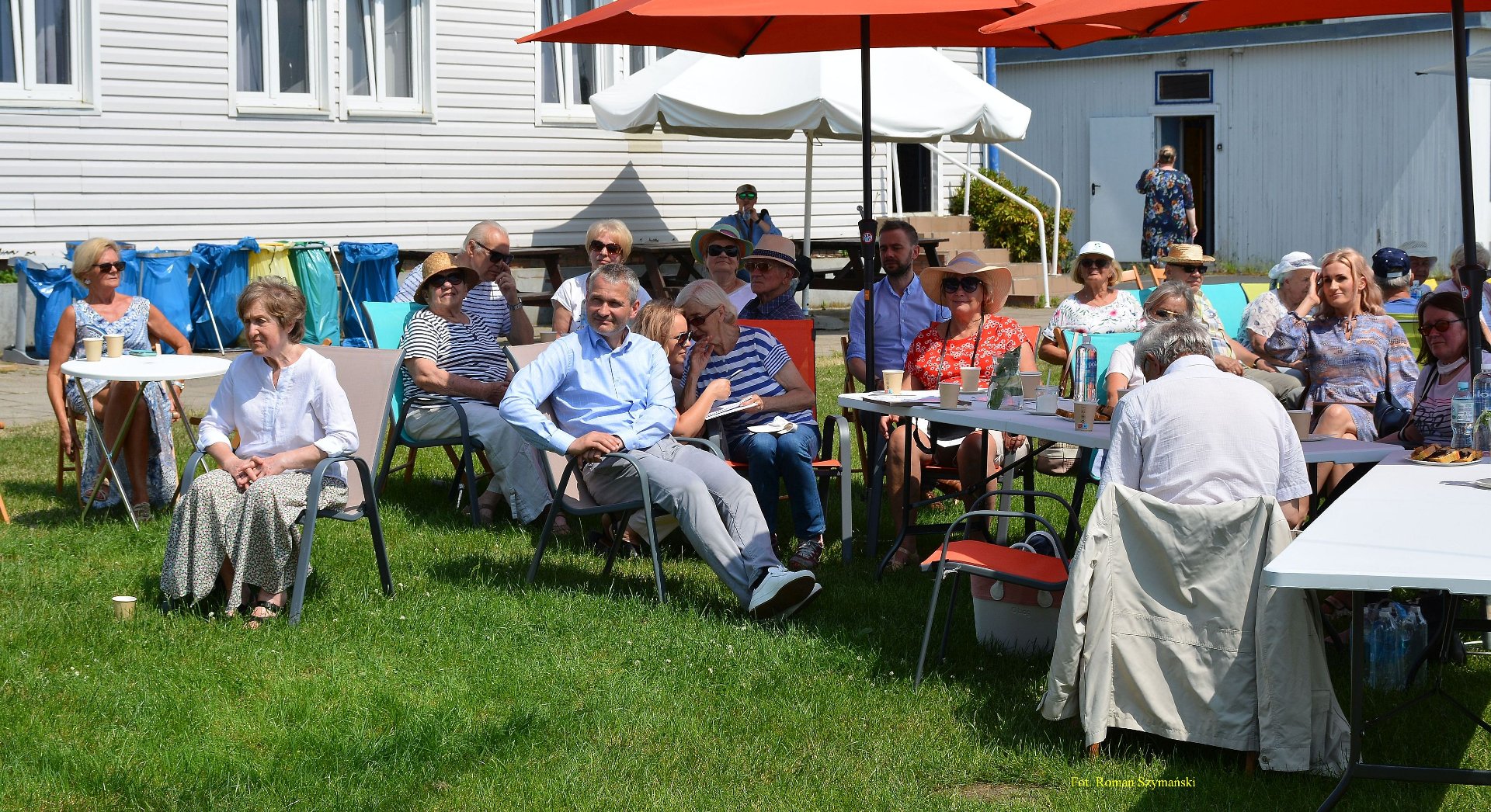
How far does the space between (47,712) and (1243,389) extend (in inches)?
135

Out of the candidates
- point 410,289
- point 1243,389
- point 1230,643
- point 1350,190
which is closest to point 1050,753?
point 1230,643

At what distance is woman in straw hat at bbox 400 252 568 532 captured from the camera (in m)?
6.71

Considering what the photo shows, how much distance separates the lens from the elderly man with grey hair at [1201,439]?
4.02 meters

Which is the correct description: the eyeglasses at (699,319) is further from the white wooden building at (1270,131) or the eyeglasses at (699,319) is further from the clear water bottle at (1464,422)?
the white wooden building at (1270,131)

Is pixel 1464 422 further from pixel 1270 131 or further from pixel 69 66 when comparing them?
pixel 1270 131

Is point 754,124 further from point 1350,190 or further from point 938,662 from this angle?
point 1350,190

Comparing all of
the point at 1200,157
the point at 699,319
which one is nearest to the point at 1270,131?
the point at 1200,157

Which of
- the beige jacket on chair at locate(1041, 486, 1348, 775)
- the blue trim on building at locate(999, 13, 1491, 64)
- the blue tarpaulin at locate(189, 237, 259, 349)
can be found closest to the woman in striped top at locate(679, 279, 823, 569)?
the beige jacket on chair at locate(1041, 486, 1348, 775)

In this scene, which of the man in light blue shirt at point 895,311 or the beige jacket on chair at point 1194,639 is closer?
the beige jacket on chair at point 1194,639

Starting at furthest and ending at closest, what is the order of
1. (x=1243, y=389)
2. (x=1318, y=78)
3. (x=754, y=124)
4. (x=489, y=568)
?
(x=1318, y=78)
(x=754, y=124)
(x=489, y=568)
(x=1243, y=389)

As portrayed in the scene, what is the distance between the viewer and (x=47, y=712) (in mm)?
4254

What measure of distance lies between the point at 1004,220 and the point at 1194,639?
13215mm

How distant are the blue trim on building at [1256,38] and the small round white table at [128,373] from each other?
43.4ft

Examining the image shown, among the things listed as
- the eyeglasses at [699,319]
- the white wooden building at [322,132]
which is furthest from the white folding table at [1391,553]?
the white wooden building at [322,132]
